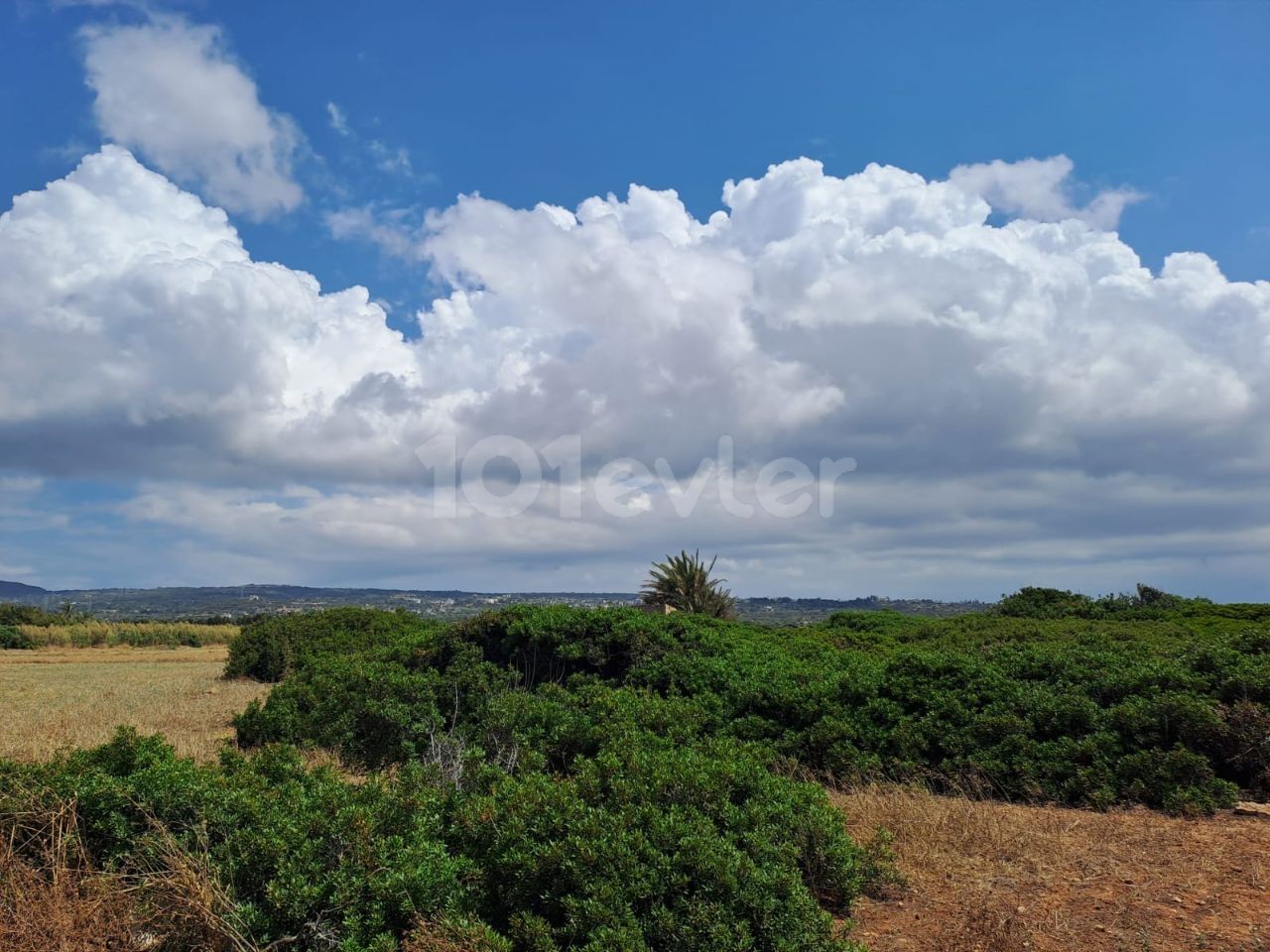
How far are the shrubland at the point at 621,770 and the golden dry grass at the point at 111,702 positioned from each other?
2.35m

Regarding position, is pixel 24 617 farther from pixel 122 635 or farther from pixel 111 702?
pixel 111 702

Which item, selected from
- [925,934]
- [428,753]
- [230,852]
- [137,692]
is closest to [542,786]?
[230,852]

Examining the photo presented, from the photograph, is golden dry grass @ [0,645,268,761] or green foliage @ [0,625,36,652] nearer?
golden dry grass @ [0,645,268,761]

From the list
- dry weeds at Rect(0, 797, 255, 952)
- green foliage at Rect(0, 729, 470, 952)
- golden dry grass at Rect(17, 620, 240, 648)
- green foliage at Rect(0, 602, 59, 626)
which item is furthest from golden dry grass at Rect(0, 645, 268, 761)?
green foliage at Rect(0, 602, 59, 626)

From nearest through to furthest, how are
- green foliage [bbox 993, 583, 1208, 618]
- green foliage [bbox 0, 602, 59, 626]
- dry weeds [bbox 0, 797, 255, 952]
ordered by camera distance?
dry weeds [bbox 0, 797, 255, 952] → green foliage [bbox 993, 583, 1208, 618] → green foliage [bbox 0, 602, 59, 626]

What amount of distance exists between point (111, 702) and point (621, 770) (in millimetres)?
18211

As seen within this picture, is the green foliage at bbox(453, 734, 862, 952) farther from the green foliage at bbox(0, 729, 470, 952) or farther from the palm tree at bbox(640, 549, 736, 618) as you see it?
the palm tree at bbox(640, 549, 736, 618)

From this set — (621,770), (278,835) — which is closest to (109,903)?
(278,835)

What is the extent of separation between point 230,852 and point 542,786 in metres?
1.86

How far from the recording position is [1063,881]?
222 inches

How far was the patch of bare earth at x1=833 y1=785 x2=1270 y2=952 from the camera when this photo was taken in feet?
15.6

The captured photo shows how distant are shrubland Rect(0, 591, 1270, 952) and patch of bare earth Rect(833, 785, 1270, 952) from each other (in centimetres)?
46

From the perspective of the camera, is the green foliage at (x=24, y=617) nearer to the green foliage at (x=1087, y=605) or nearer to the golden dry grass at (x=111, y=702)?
the golden dry grass at (x=111, y=702)

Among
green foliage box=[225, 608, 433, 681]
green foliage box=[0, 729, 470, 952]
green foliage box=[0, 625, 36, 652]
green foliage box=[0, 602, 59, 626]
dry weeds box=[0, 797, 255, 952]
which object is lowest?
green foliage box=[0, 625, 36, 652]
